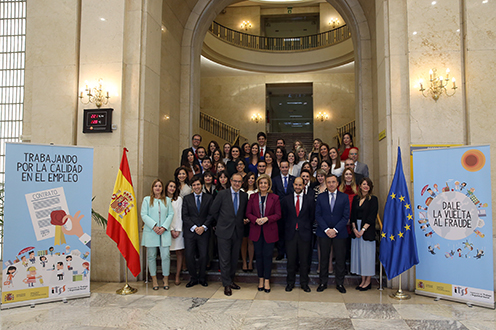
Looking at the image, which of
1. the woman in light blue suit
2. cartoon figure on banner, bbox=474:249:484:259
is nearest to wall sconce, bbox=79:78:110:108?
the woman in light blue suit

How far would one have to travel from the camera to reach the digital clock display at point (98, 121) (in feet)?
19.9

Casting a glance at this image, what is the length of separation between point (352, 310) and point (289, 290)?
3.58 ft

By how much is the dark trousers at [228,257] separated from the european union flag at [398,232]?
6.94ft

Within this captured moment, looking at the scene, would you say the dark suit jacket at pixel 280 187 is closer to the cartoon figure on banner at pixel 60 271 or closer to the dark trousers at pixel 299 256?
the dark trousers at pixel 299 256

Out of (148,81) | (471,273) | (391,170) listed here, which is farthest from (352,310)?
(148,81)

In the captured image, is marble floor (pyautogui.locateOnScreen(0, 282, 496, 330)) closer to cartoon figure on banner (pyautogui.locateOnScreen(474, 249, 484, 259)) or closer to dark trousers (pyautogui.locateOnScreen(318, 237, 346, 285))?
dark trousers (pyautogui.locateOnScreen(318, 237, 346, 285))

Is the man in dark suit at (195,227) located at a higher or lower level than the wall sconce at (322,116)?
lower

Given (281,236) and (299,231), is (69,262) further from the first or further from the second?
(299,231)

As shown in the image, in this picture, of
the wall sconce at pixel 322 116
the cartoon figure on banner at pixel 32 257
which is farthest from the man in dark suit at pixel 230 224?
the wall sconce at pixel 322 116

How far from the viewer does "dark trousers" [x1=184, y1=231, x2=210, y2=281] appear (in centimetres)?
552

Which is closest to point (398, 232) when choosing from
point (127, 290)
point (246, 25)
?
point (127, 290)

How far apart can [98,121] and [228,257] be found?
3145 mm

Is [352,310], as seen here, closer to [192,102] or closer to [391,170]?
[391,170]

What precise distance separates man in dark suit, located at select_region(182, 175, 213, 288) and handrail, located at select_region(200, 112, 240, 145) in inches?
376
